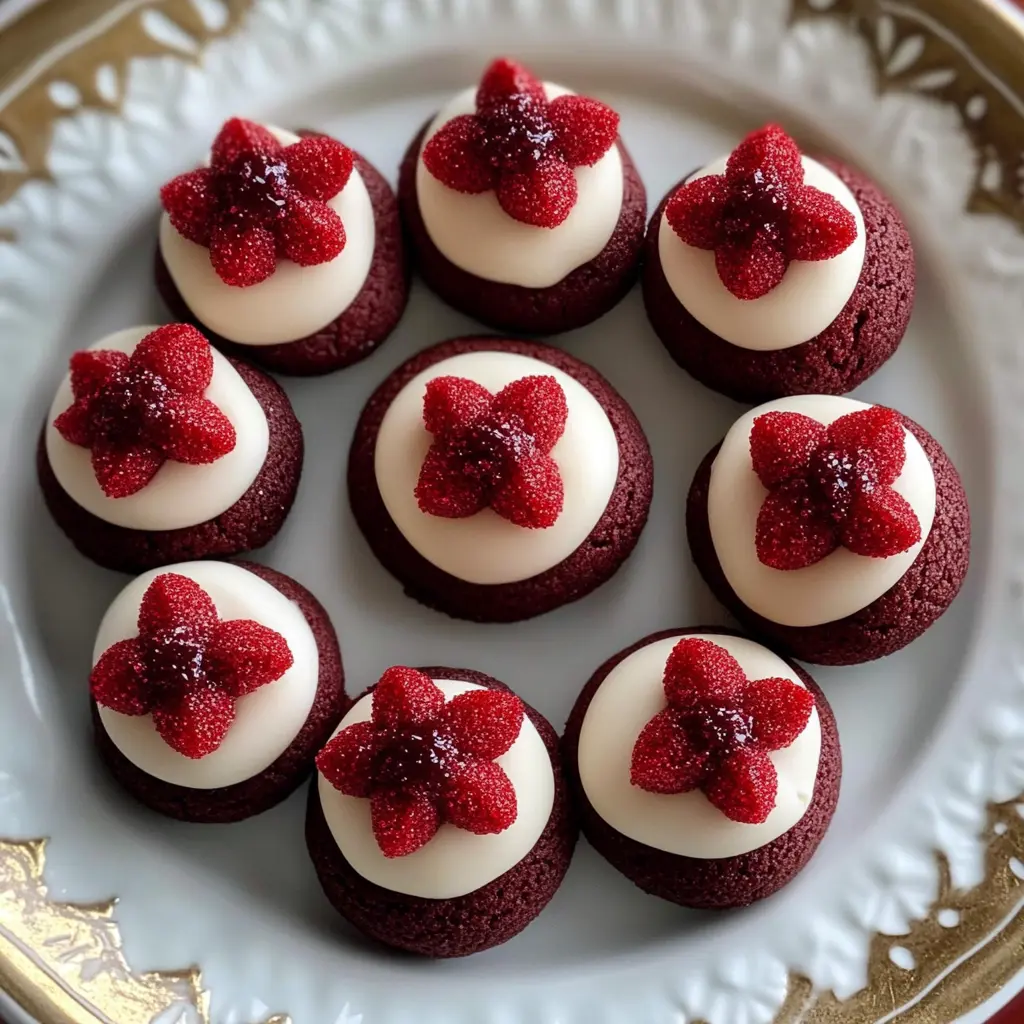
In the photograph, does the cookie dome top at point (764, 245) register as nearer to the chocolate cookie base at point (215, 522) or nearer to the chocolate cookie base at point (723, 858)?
the chocolate cookie base at point (723, 858)

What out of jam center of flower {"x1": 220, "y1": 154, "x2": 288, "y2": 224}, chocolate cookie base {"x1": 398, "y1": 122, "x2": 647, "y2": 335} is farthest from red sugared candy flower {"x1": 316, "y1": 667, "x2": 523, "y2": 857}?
jam center of flower {"x1": 220, "y1": 154, "x2": 288, "y2": 224}

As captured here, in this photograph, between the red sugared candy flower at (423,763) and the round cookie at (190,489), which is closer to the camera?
the red sugared candy flower at (423,763)

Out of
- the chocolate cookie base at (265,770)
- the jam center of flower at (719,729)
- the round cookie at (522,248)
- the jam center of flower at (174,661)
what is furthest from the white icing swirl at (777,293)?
the jam center of flower at (174,661)

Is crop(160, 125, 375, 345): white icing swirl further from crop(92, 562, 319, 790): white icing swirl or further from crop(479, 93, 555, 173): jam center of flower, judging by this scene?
crop(92, 562, 319, 790): white icing swirl

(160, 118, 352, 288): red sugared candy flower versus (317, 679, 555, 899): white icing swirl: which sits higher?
(160, 118, 352, 288): red sugared candy flower

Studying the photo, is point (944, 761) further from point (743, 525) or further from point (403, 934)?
point (403, 934)

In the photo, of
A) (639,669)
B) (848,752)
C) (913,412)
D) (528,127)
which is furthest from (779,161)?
(848,752)
